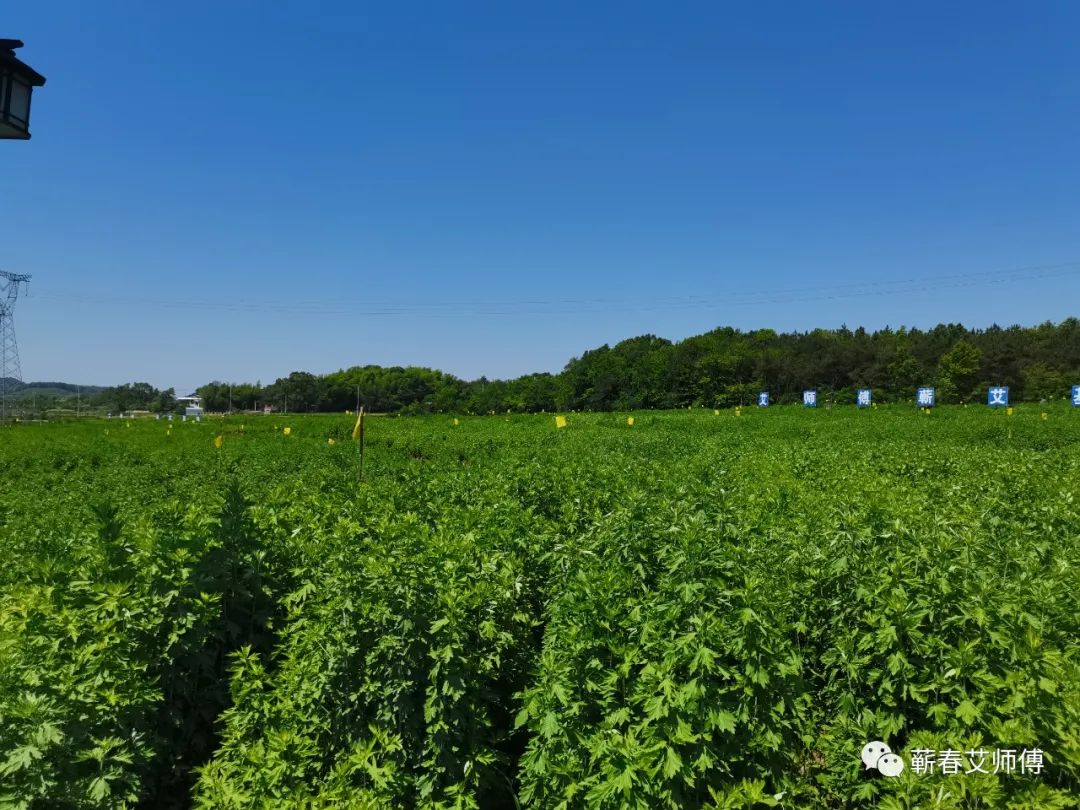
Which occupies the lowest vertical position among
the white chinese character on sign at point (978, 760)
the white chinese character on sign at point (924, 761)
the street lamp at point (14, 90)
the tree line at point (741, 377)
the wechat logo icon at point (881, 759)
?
the wechat logo icon at point (881, 759)

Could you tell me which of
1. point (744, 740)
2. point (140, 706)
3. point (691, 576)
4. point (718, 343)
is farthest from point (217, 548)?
point (718, 343)

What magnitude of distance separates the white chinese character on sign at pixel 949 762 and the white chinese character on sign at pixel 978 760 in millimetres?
48

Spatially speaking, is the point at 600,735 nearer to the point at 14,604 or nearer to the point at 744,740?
the point at 744,740

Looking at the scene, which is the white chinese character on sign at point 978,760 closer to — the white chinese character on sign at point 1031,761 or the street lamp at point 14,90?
the white chinese character on sign at point 1031,761

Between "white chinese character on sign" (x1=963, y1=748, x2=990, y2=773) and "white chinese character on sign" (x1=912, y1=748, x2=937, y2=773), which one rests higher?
"white chinese character on sign" (x1=963, y1=748, x2=990, y2=773)

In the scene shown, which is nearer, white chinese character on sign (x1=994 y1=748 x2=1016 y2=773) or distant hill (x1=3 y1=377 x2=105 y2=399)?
white chinese character on sign (x1=994 y1=748 x2=1016 y2=773)

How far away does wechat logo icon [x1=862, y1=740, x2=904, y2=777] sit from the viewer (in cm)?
303

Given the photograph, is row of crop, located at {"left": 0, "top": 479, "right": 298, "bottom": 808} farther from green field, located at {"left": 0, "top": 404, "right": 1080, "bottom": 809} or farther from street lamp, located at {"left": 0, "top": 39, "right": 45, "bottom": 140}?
street lamp, located at {"left": 0, "top": 39, "right": 45, "bottom": 140}

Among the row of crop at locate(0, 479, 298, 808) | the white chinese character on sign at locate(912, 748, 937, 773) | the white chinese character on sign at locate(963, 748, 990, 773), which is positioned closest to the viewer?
the white chinese character on sign at locate(963, 748, 990, 773)

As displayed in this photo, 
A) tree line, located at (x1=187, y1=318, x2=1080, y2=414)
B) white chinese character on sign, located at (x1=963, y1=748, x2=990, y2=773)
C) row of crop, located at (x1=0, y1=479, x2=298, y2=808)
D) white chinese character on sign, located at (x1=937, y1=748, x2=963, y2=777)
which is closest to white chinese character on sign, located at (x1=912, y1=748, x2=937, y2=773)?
white chinese character on sign, located at (x1=937, y1=748, x2=963, y2=777)

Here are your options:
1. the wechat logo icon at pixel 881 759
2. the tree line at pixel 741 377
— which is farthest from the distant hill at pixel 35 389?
the wechat logo icon at pixel 881 759

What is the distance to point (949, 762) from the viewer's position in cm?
267

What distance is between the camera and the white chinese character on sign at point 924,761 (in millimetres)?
2715

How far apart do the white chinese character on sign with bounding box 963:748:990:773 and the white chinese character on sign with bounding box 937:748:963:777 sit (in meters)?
0.05
